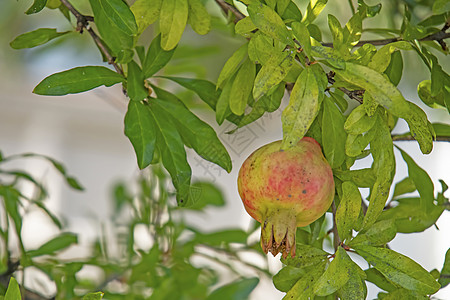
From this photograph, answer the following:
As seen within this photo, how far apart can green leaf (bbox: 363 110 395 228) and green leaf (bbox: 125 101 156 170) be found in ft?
0.53

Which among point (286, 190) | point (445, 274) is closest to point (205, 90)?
point (286, 190)

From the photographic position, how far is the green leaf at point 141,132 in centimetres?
40

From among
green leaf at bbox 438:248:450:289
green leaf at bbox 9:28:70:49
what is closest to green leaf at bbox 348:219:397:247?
green leaf at bbox 438:248:450:289

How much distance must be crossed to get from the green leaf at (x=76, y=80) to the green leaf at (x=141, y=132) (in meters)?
0.03

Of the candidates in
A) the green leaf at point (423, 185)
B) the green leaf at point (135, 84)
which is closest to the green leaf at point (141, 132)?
the green leaf at point (135, 84)

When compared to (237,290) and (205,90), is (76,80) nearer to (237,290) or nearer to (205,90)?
(205,90)

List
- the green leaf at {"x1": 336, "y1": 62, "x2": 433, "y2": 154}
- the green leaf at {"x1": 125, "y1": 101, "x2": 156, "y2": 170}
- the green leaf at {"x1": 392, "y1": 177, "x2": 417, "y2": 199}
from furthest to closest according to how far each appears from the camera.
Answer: the green leaf at {"x1": 392, "y1": 177, "x2": 417, "y2": 199}
the green leaf at {"x1": 125, "y1": 101, "x2": 156, "y2": 170}
the green leaf at {"x1": 336, "y1": 62, "x2": 433, "y2": 154}

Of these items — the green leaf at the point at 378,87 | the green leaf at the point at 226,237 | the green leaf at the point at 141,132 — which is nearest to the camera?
the green leaf at the point at 378,87

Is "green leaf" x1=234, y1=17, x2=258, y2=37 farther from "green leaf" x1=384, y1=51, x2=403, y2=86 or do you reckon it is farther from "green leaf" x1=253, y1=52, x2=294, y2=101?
"green leaf" x1=384, y1=51, x2=403, y2=86

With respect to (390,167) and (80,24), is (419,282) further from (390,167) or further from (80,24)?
(80,24)

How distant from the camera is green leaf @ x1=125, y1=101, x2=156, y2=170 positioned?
0.40 meters

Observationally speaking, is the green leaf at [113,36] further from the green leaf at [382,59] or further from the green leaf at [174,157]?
the green leaf at [382,59]

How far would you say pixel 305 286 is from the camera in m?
0.36

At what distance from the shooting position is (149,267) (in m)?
0.69
